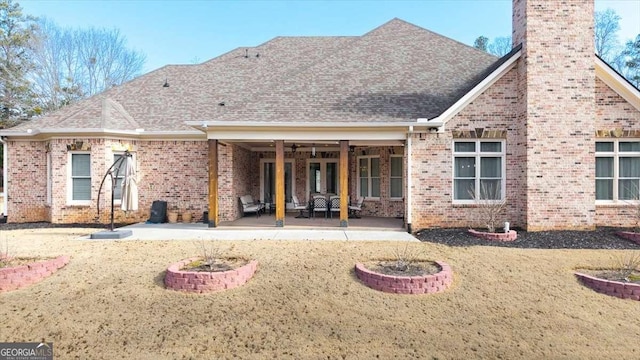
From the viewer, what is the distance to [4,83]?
2753 cm

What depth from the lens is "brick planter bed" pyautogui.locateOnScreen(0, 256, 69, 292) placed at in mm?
6059

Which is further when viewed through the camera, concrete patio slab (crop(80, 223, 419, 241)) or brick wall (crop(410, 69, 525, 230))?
brick wall (crop(410, 69, 525, 230))

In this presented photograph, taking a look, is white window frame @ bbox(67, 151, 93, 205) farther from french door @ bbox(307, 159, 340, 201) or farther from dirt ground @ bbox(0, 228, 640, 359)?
french door @ bbox(307, 159, 340, 201)

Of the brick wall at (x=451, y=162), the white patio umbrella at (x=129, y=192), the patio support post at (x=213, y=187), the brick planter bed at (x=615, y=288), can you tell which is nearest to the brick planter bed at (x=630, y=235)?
the brick wall at (x=451, y=162)

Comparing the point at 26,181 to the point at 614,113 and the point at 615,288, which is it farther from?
the point at 614,113

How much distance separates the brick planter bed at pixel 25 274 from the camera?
606 cm

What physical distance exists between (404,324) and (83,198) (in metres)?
12.2

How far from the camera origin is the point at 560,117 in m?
9.92

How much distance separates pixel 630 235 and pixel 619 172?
2.36 m

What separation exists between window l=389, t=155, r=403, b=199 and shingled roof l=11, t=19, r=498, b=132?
2.78 metres

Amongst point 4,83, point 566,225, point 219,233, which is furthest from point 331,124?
point 4,83

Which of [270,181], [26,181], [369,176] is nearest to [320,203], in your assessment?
[369,176]

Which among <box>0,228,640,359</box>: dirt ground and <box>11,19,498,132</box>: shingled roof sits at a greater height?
<box>11,19,498,132</box>: shingled roof

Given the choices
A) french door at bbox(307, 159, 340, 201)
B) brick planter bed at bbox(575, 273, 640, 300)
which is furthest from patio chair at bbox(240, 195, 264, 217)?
brick planter bed at bbox(575, 273, 640, 300)
